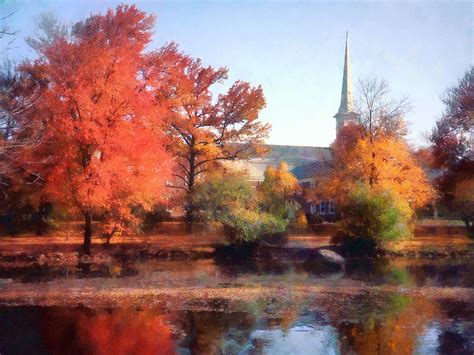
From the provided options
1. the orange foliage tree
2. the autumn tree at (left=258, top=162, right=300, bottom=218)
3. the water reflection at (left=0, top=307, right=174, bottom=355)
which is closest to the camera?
the water reflection at (left=0, top=307, right=174, bottom=355)

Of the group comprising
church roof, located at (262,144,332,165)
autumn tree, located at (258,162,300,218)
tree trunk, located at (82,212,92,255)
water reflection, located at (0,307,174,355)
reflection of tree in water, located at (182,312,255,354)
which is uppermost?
church roof, located at (262,144,332,165)

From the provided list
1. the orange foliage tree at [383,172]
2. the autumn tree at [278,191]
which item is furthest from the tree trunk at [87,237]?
the orange foliage tree at [383,172]

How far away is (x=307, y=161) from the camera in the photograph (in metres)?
49.8

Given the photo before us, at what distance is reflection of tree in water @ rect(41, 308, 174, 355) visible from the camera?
927cm

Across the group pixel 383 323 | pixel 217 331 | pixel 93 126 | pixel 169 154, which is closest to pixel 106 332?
pixel 217 331

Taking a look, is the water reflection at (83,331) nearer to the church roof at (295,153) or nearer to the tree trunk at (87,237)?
the tree trunk at (87,237)

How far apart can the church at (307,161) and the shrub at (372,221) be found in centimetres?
560

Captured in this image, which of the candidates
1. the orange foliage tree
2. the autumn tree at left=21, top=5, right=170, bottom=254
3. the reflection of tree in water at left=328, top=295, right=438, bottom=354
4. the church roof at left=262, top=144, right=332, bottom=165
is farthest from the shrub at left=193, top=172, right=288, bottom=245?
the church roof at left=262, top=144, right=332, bottom=165

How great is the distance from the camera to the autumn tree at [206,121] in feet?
96.3

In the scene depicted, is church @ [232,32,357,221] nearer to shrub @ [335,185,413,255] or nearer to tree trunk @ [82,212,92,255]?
shrub @ [335,185,413,255]

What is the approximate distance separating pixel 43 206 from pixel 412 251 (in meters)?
18.4

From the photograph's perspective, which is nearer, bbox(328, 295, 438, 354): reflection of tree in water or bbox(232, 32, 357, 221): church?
bbox(328, 295, 438, 354): reflection of tree in water

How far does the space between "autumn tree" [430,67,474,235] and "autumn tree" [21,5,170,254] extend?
14.8 meters

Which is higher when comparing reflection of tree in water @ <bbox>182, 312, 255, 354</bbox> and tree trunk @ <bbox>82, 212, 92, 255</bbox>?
tree trunk @ <bbox>82, 212, 92, 255</bbox>
